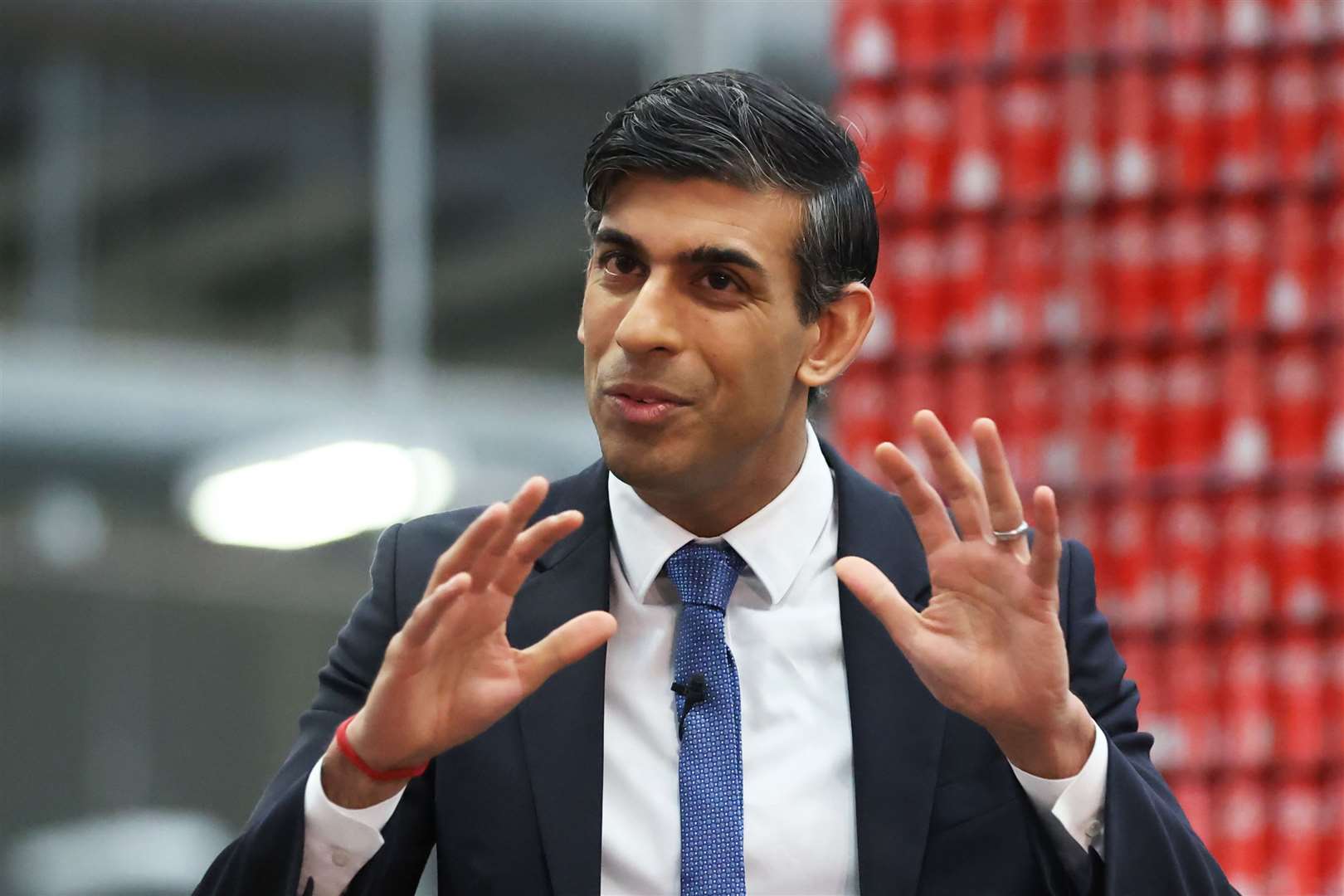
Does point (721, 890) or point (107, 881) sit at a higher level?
point (721, 890)

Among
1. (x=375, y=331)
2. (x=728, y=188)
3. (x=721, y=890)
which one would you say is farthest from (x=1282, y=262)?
(x=375, y=331)

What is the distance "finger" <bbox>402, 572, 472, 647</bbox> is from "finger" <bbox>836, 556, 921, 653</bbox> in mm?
425

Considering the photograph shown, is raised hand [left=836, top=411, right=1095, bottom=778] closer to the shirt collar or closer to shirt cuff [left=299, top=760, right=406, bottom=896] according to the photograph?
the shirt collar

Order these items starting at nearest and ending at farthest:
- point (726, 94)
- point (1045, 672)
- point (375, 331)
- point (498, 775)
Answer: point (1045, 672) → point (498, 775) → point (726, 94) → point (375, 331)

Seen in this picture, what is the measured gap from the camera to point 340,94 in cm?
898

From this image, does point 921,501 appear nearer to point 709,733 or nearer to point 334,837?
point 709,733

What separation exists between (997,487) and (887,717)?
0.37 metres

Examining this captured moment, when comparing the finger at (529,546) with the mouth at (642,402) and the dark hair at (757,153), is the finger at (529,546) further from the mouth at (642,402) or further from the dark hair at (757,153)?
the dark hair at (757,153)

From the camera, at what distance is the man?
7.68 feet

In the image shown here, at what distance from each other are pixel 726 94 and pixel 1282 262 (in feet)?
10.8

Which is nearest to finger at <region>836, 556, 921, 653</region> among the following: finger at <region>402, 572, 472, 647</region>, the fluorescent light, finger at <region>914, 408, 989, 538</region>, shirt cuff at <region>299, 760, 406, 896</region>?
finger at <region>914, 408, 989, 538</region>

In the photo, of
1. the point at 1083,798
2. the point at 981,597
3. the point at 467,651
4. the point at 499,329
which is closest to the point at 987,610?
the point at 981,597

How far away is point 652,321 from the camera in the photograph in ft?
8.37

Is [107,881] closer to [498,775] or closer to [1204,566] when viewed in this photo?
[1204,566]
